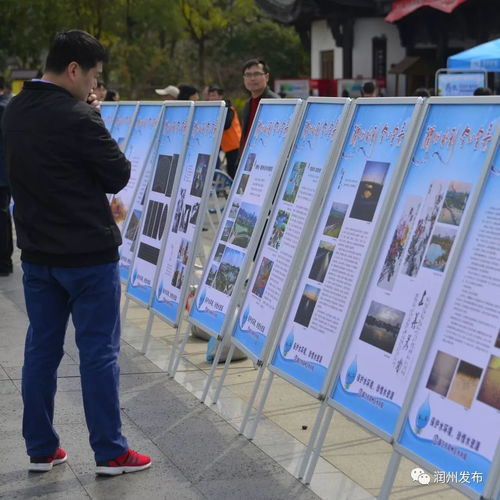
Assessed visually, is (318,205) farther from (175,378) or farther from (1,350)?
(1,350)

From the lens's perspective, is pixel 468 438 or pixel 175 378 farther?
pixel 175 378

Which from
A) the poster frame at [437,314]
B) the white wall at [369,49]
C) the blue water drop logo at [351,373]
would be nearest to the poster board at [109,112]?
the blue water drop logo at [351,373]

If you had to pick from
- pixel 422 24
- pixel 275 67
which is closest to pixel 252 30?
pixel 275 67

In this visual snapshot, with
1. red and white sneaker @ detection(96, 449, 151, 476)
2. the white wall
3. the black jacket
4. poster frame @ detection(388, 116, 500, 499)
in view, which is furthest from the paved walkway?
the white wall

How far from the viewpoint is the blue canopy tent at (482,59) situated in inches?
653

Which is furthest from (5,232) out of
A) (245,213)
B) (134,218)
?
(245,213)

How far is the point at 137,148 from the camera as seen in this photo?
8.91 meters

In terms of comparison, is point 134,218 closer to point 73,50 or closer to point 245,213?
point 245,213

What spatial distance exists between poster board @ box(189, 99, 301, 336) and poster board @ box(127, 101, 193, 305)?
101cm

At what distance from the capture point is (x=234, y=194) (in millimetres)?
6570

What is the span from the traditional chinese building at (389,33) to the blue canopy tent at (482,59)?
1029cm

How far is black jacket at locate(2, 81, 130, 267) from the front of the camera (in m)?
4.73

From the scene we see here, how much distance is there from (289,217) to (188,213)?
161 centimetres

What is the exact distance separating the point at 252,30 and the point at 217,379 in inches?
1780
